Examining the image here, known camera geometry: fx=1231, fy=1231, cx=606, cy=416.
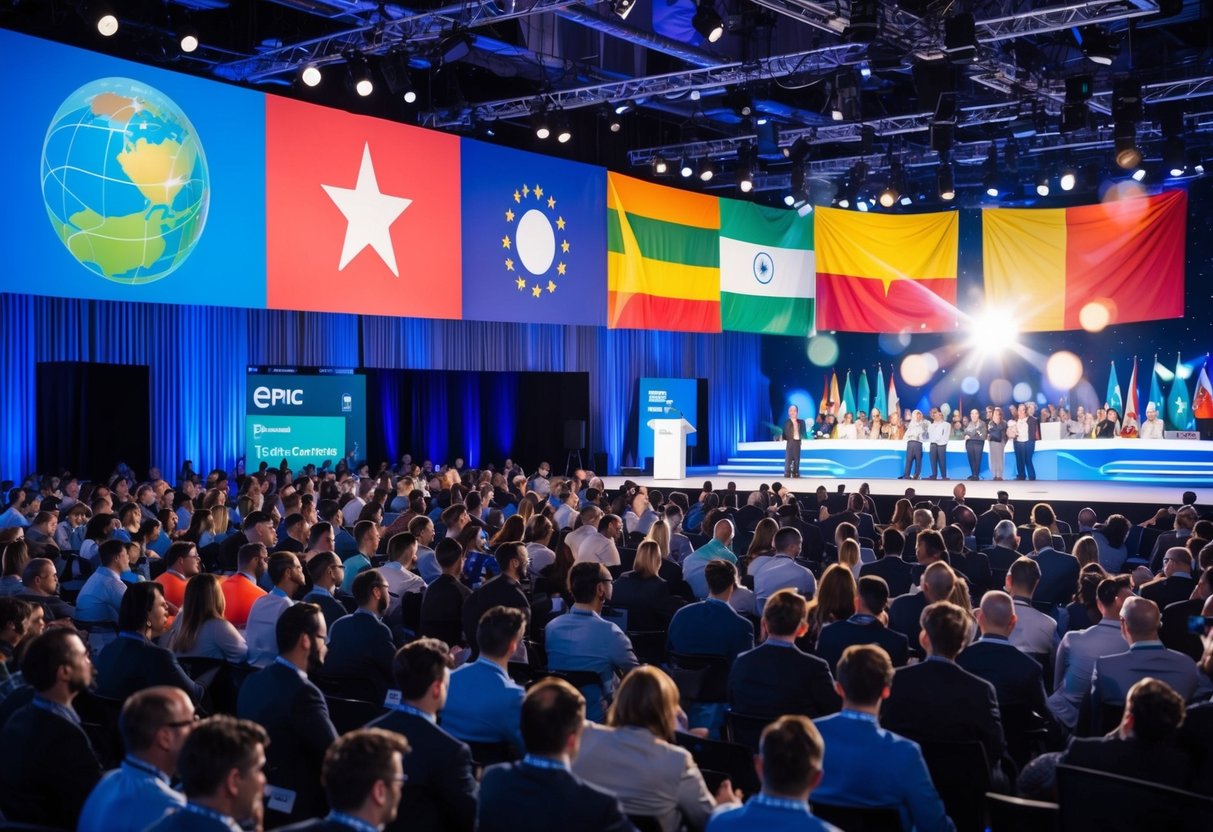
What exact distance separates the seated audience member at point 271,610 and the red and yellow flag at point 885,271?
58.2 ft

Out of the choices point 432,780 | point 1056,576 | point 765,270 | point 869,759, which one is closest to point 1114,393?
point 765,270

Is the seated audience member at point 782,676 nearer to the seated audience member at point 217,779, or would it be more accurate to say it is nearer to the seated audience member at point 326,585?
the seated audience member at point 326,585

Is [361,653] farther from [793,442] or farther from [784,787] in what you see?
[793,442]

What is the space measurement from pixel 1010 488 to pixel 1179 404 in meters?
6.68

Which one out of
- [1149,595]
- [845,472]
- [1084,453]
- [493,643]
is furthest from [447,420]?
[493,643]

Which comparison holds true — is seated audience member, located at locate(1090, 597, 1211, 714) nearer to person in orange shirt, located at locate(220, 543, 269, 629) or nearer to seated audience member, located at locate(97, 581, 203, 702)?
seated audience member, located at locate(97, 581, 203, 702)

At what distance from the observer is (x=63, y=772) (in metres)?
3.67

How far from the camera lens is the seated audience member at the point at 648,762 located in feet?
11.4

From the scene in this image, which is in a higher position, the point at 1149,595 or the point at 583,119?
the point at 583,119

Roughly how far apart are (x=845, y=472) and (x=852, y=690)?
20255mm

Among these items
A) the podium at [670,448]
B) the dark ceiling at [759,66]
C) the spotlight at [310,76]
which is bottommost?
the podium at [670,448]

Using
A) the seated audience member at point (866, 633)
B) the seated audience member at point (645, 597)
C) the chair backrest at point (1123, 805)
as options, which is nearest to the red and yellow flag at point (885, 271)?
the seated audience member at point (645, 597)

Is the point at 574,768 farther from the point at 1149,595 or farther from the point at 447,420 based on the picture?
the point at 447,420

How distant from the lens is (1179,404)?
2359cm
